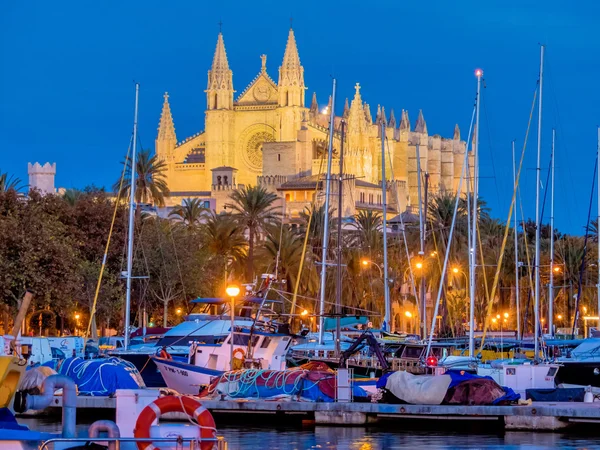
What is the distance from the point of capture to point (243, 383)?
29.4 metres

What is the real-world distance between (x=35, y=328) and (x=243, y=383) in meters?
45.1

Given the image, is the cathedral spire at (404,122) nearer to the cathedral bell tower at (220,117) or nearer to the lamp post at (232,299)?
the cathedral bell tower at (220,117)

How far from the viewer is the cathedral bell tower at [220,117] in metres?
161

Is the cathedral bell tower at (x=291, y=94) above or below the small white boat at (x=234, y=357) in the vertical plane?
above

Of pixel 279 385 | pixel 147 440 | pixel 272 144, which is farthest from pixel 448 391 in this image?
pixel 272 144

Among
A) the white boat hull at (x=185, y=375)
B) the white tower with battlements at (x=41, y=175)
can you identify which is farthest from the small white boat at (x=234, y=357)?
the white tower with battlements at (x=41, y=175)

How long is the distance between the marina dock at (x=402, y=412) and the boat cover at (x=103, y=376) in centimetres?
98

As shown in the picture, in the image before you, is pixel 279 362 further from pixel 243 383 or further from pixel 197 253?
pixel 197 253

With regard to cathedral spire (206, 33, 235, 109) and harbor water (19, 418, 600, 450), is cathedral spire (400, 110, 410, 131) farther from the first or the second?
harbor water (19, 418, 600, 450)

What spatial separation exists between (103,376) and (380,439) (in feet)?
24.8

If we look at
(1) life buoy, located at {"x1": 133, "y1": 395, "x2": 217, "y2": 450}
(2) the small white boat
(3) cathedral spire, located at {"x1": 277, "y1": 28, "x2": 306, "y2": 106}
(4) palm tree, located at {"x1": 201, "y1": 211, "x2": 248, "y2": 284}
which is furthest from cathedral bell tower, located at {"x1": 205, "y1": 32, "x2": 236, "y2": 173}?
(1) life buoy, located at {"x1": 133, "y1": 395, "x2": 217, "y2": 450}

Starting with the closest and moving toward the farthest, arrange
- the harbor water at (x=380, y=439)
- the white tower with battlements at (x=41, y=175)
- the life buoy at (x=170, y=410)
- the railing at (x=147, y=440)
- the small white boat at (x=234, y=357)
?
the railing at (x=147, y=440)
the life buoy at (x=170, y=410)
the harbor water at (x=380, y=439)
the small white boat at (x=234, y=357)
the white tower with battlements at (x=41, y=175)

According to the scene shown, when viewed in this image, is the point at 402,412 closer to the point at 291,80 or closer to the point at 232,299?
the point at 232,299

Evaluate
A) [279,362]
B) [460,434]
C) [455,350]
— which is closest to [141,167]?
[455,350]
